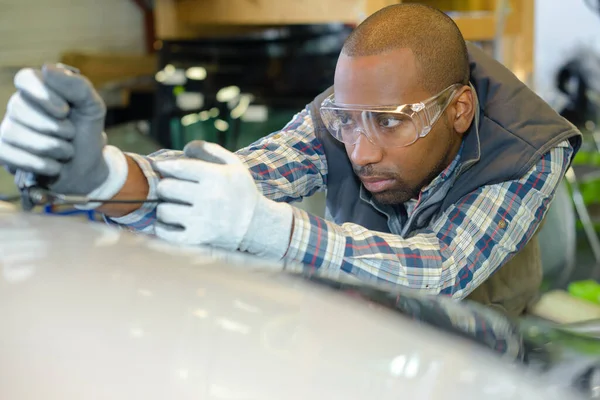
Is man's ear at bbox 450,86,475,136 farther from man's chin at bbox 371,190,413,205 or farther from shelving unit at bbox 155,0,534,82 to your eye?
shelving unit at bbox 155,0,534,82

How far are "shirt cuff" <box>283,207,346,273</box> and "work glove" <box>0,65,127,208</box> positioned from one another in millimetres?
231

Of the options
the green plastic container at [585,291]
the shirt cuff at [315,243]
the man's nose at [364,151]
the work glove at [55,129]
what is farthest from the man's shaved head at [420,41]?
the green plastic container at [585,291]

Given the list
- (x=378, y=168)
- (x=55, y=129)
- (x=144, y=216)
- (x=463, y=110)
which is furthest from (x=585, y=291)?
(x=55, y=129)

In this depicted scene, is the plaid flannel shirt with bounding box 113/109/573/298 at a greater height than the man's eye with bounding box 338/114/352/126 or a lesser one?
lesser

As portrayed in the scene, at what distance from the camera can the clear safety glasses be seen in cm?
100

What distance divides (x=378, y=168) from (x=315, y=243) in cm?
28

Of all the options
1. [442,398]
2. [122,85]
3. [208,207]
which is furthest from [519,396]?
[122,85]

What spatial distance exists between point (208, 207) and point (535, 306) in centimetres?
82

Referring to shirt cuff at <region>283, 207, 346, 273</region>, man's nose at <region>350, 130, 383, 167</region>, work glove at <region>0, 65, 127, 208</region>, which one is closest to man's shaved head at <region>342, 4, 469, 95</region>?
man's nose at <region>350, 130, 383, 167</region>

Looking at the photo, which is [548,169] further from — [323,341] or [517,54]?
[517,54]

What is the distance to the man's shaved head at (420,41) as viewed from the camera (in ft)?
3.40

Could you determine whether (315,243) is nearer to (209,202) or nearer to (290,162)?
(209,202)

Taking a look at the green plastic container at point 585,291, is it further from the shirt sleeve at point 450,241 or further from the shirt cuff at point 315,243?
the shirt cuff at point 315,243

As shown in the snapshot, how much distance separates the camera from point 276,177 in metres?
1.15
